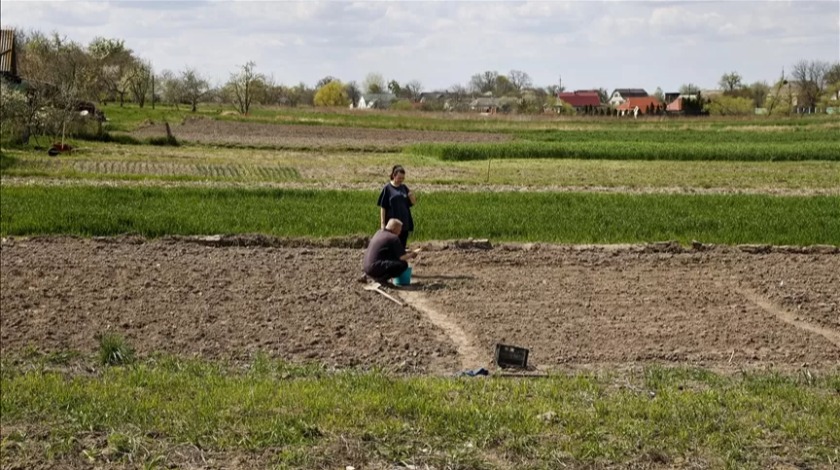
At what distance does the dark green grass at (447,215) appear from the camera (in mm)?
17719

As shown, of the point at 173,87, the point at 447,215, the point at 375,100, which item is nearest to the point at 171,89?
the point at 173,87

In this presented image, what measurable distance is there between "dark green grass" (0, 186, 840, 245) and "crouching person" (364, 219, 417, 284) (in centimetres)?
366

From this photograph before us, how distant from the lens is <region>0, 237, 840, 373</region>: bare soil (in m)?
10.7

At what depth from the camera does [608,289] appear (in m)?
13.6

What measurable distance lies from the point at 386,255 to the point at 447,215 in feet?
20.3

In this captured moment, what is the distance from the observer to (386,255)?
13633mm

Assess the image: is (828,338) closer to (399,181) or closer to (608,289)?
(608,289)

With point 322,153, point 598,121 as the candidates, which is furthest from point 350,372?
point 598,121

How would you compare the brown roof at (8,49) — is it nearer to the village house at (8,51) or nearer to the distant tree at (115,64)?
the village house at (8,51)

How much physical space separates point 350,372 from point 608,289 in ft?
17.1

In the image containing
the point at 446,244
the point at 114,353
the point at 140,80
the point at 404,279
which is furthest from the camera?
the point at 140,80

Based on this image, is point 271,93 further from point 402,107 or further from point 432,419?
point 432,419

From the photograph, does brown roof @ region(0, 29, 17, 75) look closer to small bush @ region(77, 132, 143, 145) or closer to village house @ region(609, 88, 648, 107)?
small bush @ region(77, 132, 143, 145)

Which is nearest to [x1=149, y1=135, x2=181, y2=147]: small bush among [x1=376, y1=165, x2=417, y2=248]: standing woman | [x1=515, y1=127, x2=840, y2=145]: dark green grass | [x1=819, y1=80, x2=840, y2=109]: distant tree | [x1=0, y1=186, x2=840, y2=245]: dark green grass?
[x1=515, y1=127, x2=840, y2=145]: dark green grass
